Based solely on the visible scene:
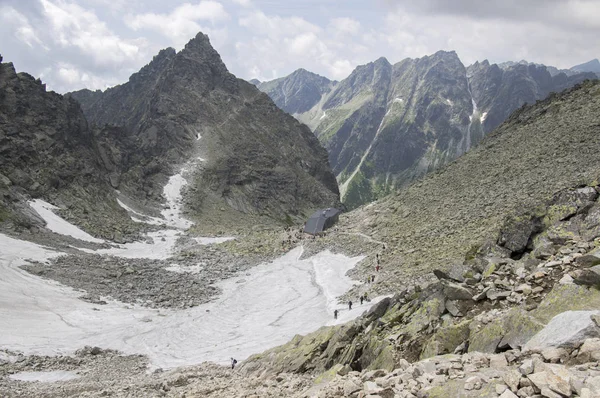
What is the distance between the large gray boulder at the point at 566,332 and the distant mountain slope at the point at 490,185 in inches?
1001

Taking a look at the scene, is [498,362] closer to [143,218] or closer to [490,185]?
[490,185]

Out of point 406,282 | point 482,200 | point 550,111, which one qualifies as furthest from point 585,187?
point 550,111

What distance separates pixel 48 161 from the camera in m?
92.4

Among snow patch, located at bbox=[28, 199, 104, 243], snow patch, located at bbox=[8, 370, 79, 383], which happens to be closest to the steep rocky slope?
snow patch, located at bbox=[28, 199, 104, 243]

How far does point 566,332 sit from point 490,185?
4926 cm

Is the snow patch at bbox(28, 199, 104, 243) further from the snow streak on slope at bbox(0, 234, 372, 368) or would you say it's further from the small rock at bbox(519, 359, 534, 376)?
the small rock at bbox(519, 359, 534, 376)

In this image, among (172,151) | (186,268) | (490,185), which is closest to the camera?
(490,185)

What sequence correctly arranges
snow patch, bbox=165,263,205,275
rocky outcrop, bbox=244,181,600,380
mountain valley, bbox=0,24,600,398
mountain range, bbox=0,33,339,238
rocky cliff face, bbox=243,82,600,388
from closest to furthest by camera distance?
1. rocky cliff face, bbox=243,82,600,388
2. rocky outcrop, bbox=244,181,600,380
3. mountain valley, bbox=0,24,600,398
4. snow patch, bbox=165,263,205,275
5. mountain range, bbox=0,33,339,238

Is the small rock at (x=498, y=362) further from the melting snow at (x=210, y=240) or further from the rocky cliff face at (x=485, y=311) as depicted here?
the melting snow at (x=210, y=240)

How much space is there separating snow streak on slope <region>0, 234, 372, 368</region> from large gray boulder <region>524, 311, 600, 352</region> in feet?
70.7

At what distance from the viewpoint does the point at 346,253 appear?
57.0m

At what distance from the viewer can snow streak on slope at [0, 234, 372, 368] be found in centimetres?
3142

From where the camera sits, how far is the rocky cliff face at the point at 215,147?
130 m

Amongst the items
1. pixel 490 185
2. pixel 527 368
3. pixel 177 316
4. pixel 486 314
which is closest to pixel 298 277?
pixel 177 316
